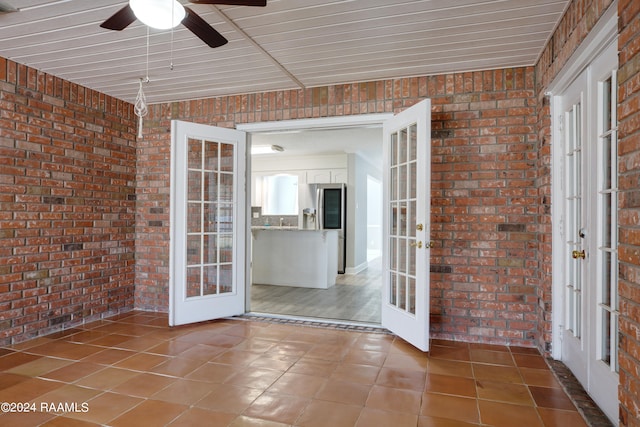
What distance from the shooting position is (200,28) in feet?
6.88

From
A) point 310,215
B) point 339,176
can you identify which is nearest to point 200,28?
point 339,176

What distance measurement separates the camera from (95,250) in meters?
4.06

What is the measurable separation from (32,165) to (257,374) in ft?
9.24

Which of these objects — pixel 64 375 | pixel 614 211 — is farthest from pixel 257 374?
pixel 614 211

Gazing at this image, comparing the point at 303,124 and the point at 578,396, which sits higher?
the point at 303,124

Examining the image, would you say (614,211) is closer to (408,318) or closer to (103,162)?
(408,318)

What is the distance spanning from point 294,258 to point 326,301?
53.4 inches

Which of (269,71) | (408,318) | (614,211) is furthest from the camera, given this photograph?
(269,71)

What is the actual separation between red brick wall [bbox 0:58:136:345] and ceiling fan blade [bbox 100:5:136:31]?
194 cm

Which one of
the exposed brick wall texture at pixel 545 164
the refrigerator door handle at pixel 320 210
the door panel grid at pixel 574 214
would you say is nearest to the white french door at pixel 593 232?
the door panel grid at pixel 574 214

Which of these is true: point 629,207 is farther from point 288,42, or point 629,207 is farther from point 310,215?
point 310,215

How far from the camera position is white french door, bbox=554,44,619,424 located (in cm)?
204

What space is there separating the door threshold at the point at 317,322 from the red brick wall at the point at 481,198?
619 mm

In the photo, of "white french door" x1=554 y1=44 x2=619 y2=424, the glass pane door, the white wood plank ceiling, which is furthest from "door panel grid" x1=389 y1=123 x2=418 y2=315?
the glass pane door
